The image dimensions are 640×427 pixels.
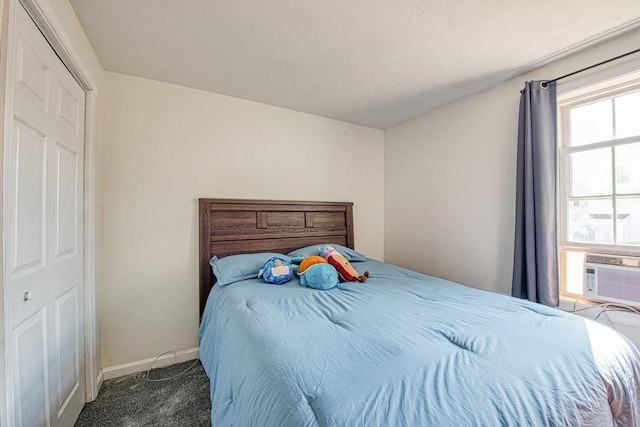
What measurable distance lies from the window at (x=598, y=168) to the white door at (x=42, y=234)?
3.16 meters

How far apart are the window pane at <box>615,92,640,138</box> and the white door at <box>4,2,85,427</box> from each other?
132 inches

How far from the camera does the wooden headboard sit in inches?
90.7

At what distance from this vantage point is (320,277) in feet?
6.23

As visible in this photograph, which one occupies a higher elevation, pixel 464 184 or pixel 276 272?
pixel 464 184

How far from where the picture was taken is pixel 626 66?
1.62m

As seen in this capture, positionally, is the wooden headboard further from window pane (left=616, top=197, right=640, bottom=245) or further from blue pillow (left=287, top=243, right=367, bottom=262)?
window pane (left=616, top=197, right=640, bottom=245)

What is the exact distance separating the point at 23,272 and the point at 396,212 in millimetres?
3120

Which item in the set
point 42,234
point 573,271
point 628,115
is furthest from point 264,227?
point 628,115

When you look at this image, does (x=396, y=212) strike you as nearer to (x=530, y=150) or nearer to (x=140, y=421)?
(x=530, y=150)

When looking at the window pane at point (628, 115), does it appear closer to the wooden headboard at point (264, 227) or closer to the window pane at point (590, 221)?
the window pane at point (590, 221)

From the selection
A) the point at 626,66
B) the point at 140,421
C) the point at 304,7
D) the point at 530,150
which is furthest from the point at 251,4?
the point at 140,421

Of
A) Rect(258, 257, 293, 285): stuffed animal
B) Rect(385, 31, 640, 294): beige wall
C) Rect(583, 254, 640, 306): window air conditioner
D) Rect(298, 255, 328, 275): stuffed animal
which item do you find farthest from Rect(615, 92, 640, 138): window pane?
Rect(258, 257, 293, 285): stuffed animal

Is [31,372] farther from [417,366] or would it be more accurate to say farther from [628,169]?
[628,169]

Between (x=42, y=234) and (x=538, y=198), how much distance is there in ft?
9.90
